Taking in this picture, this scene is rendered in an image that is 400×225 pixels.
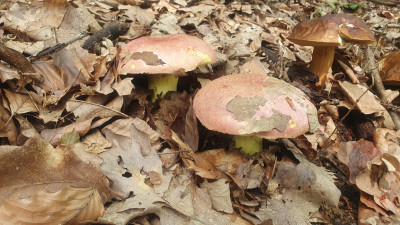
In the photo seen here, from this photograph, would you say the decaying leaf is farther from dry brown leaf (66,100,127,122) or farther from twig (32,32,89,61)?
twig (32,32,89,61)

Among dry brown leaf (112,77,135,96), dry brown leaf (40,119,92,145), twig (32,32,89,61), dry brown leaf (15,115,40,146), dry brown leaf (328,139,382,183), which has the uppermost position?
twig (32,32,89,61)

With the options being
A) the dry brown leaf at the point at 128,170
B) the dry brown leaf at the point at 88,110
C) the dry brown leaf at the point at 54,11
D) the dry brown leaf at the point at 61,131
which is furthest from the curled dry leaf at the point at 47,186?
the dry brown leaf at the point at 54,11

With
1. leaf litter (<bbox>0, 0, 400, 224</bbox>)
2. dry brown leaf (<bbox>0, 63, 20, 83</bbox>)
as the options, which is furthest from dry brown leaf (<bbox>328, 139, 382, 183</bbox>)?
dry brown leaf (<bbox>0, 63, 20, 83</bbox>)

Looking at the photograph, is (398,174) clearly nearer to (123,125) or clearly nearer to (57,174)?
(123,125)

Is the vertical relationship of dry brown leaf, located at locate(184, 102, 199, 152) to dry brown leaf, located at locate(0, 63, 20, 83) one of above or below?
below

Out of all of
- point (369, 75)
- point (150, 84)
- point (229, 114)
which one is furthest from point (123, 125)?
point (369, 75)

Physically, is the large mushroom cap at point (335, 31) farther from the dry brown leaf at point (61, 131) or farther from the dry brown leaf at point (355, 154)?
the dry brown leaf at point (61, 131)

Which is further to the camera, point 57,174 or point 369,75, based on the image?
point 369,75
